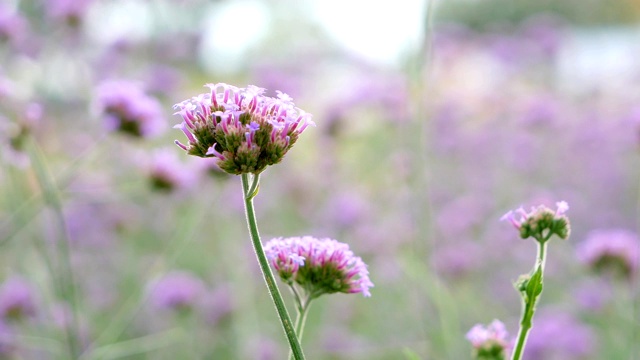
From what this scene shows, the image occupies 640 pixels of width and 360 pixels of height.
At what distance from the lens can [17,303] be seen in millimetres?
2379

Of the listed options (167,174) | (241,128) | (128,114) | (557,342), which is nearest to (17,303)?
(167,174)

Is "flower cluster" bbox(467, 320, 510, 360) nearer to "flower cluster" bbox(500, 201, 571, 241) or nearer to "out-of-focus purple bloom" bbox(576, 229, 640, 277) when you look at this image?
"flower cluster" bbox(500, 201, 571, 241)

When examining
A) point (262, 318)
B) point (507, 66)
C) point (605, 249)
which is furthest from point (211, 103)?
point (507, 66)

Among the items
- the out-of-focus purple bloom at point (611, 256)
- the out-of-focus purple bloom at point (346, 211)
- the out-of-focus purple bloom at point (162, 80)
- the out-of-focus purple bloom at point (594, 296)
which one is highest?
the out-of-focus purple bloom at point (162, 80)

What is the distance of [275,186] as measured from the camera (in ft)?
13.6

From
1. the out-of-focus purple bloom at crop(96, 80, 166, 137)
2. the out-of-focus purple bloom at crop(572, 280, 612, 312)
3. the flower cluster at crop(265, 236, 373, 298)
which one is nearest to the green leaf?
the flower cluster at crop(265, 236, 373, 298)

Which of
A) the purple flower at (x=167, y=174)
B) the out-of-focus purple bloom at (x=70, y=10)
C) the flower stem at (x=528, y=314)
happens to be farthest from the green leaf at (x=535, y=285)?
the out-of-focus purple bloom at (x=70, y=10)

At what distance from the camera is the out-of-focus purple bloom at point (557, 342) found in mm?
2436

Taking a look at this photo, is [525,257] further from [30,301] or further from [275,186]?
[30,301]

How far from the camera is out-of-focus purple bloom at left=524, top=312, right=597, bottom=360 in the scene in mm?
2436

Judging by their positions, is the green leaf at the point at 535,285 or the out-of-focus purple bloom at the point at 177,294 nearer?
the green leaf at the point at 535,285

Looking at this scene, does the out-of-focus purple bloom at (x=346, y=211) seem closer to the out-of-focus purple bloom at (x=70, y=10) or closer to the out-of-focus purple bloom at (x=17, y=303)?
the out-of-focus purple bloom at (x=70, y=10)

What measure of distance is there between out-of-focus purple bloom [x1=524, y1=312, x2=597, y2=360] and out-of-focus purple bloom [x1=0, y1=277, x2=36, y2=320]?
1551mm

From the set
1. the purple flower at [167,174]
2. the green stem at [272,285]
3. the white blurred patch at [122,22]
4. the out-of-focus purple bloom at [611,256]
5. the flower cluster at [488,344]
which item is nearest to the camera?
the green stem at [272,285]
